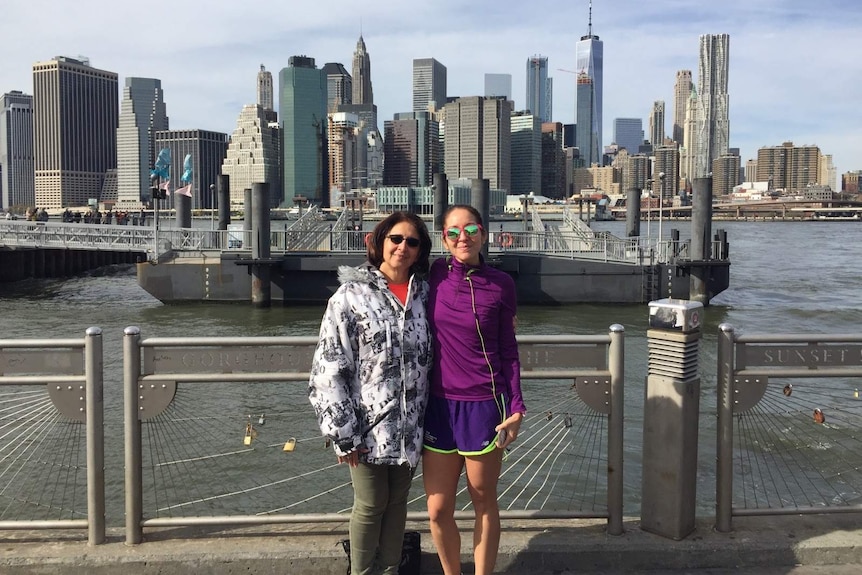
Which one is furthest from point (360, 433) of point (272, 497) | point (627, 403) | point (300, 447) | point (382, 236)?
point (627, 403)

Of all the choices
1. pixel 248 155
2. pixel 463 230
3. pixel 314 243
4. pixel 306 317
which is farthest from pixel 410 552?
pixel 248 155

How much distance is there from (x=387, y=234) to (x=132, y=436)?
1.81 meters

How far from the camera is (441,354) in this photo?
3.61 metres

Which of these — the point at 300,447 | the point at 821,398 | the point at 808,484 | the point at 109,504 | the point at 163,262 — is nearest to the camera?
the point at 109,504

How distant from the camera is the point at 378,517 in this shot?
3678mm

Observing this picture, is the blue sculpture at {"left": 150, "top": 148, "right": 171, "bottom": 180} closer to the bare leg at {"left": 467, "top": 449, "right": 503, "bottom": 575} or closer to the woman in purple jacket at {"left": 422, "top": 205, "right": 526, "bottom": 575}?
the woman in purple jacket at {"left": 422, "top": 205, "right": 526, "bottom": 575}

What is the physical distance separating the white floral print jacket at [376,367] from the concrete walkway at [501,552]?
103 cm

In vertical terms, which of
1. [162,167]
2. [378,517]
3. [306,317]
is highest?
[162,167]

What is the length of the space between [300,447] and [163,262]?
791 inches

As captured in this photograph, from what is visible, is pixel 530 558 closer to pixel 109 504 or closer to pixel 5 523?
pixel 5 523

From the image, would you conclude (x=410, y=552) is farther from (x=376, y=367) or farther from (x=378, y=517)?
(x=376, y=367)

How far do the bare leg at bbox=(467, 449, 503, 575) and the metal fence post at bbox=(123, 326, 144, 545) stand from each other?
1808 millimetres

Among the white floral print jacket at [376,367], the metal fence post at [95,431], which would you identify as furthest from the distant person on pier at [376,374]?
the metal fence post at [95,431]

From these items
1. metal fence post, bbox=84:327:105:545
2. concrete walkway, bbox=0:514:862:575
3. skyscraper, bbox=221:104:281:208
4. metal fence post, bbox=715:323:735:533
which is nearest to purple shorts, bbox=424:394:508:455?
concrete walkway, bbox=0:514:862:575
